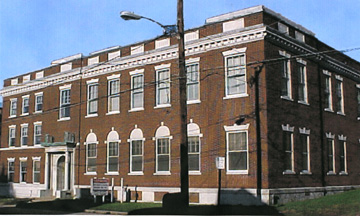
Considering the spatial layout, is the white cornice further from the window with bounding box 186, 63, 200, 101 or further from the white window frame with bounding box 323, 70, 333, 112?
the white window frame with bounding box 323, 70, 333, 112

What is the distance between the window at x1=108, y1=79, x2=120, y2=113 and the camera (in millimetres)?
31297

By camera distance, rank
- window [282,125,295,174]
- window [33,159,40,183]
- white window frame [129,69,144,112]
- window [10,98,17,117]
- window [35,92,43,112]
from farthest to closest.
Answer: window [10,98,17,117], window [35,92,43,112], window [33,159,40,183], white window frame [129,69,144,112], window [282,125,295,174]

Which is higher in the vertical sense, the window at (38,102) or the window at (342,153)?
the window at (38,102)

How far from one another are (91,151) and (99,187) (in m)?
5.09

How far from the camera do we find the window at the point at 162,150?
27.6 metres

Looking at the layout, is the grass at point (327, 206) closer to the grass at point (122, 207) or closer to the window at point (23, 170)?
the grass at point (122, 207)

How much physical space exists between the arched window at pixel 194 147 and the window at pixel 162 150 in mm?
1806

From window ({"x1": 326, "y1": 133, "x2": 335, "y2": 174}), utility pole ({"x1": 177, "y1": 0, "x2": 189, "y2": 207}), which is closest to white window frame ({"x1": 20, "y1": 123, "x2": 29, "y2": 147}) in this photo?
utility pole ({"x1": 177, "y1": 0, "x2": 189, "y2": 207})

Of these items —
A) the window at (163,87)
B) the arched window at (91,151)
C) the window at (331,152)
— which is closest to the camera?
the window at (163,87)

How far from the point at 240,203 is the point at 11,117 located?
83.9 feet

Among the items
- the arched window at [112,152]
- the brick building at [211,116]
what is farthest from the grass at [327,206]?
the arched window at [112,152]

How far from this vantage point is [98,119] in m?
32.2

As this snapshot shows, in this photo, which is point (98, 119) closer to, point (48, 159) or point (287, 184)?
point (48, 159)

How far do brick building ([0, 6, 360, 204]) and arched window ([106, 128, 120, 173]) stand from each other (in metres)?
0.07
